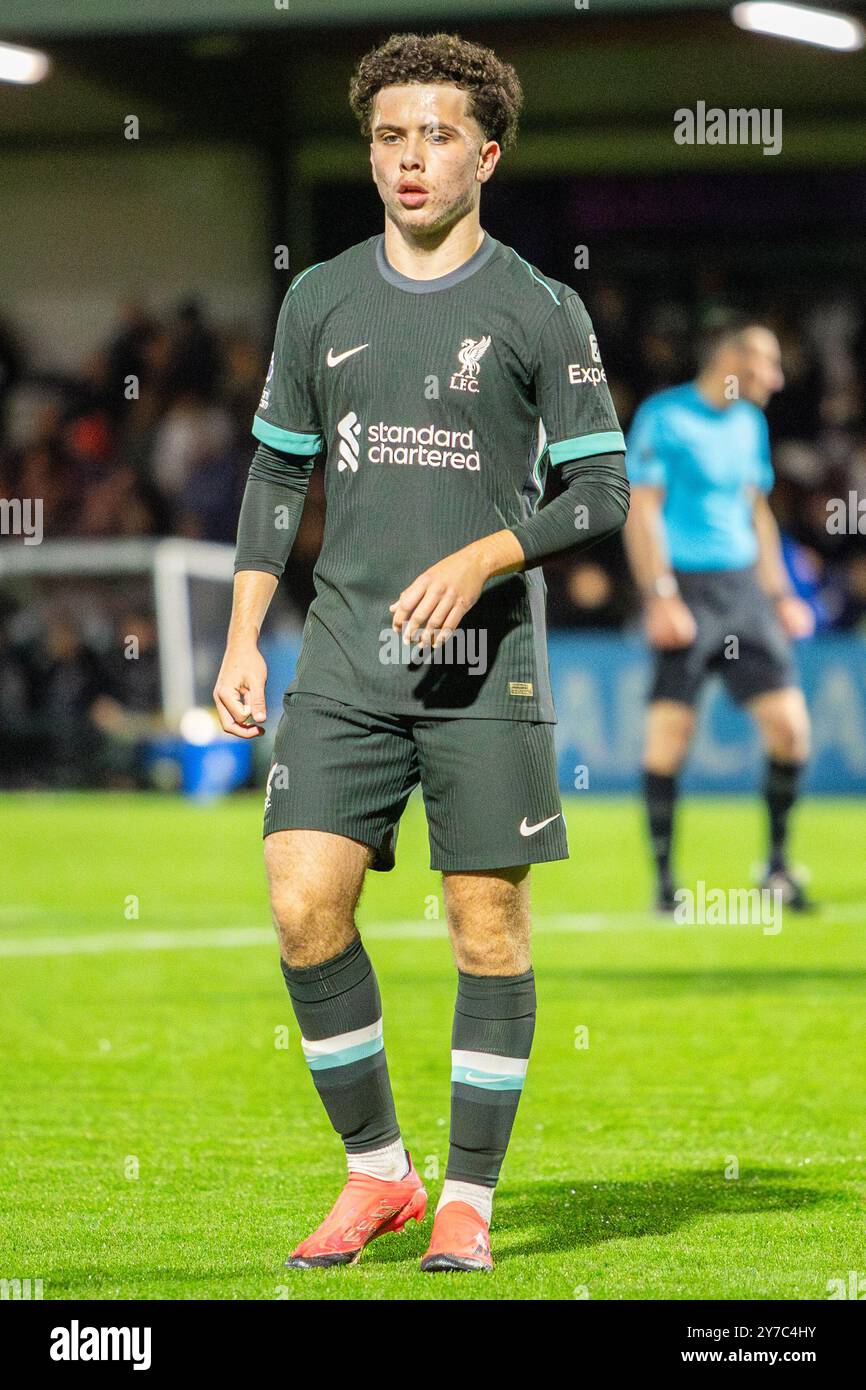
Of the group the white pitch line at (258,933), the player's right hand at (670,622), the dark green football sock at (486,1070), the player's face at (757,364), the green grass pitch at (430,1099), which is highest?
the player's face at (757,364)

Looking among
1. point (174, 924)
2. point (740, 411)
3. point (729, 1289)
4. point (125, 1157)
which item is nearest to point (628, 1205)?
point (729, 1289)

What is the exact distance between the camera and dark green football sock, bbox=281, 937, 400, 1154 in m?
3.99

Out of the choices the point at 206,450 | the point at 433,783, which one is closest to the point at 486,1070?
the point at 433,783

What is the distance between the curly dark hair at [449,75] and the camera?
3.86m

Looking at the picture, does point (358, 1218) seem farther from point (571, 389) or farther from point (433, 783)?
point (571, 389)

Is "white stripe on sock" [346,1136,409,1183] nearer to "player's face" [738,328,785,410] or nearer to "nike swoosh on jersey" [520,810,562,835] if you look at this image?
"nike swoosh on jersey" [520,810,562,835]

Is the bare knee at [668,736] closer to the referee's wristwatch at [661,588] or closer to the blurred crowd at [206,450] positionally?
the referee's wristwatch at [661,588]

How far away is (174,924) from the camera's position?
9523 mm

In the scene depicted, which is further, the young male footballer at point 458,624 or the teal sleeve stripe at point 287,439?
the teal sleeve stripe at point 287,439

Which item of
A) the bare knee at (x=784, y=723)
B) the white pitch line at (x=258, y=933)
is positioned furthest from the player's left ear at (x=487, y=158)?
the bare knee at (x=784, y=723)

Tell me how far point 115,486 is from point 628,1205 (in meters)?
17.0

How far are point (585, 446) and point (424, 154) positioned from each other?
58 cm

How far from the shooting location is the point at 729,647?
9594 mm

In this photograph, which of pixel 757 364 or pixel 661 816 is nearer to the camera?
pixel 661 816
